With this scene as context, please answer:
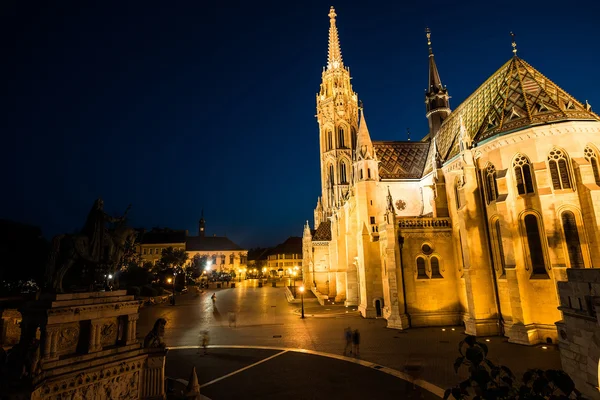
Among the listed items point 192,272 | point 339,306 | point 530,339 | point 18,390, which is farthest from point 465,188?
point 192,272

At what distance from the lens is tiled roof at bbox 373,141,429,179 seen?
32.9 meters

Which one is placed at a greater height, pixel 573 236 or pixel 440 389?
pixel 573 236

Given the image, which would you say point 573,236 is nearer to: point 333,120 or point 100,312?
point 100,312

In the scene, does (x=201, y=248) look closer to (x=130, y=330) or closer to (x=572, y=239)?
(x=572, y=239)

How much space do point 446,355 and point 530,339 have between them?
5.82m

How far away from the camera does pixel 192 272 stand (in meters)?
73.1

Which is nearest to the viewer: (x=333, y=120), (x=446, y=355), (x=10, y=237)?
(x=446, y=355)

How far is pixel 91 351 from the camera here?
7.45m

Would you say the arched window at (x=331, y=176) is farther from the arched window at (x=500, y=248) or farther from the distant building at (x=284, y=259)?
the distant building at (x=284, y=259)

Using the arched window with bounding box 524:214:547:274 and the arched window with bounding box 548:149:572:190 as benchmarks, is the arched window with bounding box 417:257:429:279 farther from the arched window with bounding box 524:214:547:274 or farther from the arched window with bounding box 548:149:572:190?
the arched window with bounding box 548:149:572:190

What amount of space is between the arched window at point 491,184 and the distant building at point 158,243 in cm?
8542

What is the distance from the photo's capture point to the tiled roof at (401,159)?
32906 mm

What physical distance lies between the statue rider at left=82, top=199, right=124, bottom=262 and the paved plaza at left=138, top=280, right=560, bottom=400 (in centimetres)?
644

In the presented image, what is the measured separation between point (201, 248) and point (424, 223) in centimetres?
8377
